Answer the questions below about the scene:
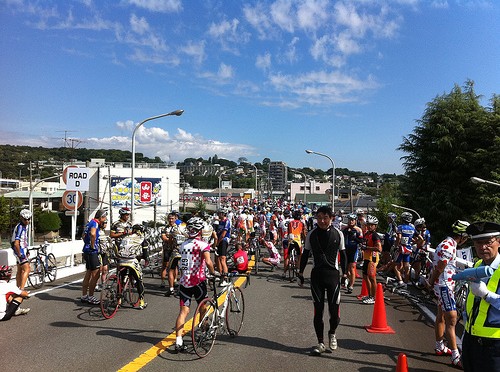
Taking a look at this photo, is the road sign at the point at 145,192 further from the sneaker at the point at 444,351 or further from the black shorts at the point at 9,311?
the sneaker at the point at 444,351

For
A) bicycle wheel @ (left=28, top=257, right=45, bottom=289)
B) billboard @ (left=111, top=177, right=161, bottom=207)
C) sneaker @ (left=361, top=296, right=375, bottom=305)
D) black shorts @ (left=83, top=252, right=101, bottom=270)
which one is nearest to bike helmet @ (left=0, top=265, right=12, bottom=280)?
black shorts @ (left=83, top=252, right=101, bottom=270)

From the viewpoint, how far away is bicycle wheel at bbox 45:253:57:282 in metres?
11.0

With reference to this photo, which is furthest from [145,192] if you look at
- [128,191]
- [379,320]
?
[379,320]

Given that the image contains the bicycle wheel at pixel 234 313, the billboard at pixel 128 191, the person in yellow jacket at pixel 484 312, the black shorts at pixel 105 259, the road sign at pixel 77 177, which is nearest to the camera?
the person in yellow jacket at pixel 484 312

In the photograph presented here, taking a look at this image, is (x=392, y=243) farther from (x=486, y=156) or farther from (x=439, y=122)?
(x=439, y=122)

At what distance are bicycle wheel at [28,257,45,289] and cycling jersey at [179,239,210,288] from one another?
6.41m

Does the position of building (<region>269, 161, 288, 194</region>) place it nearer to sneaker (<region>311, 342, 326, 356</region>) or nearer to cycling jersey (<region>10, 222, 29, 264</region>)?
cycling jersey (<region>10, 222, 29, 264</region>)

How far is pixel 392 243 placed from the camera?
40.0 ft

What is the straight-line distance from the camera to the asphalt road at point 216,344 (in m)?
5.33

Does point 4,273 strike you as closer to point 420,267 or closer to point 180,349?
point 180,349

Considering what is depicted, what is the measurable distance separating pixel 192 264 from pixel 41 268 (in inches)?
270

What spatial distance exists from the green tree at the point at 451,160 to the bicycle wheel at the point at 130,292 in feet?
91.9

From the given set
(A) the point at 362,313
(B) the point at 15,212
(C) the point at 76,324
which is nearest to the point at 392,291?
(A) the point at 362,313

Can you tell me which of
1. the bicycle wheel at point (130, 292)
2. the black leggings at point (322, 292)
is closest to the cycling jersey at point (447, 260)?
the black leggings at point (322, 292)
